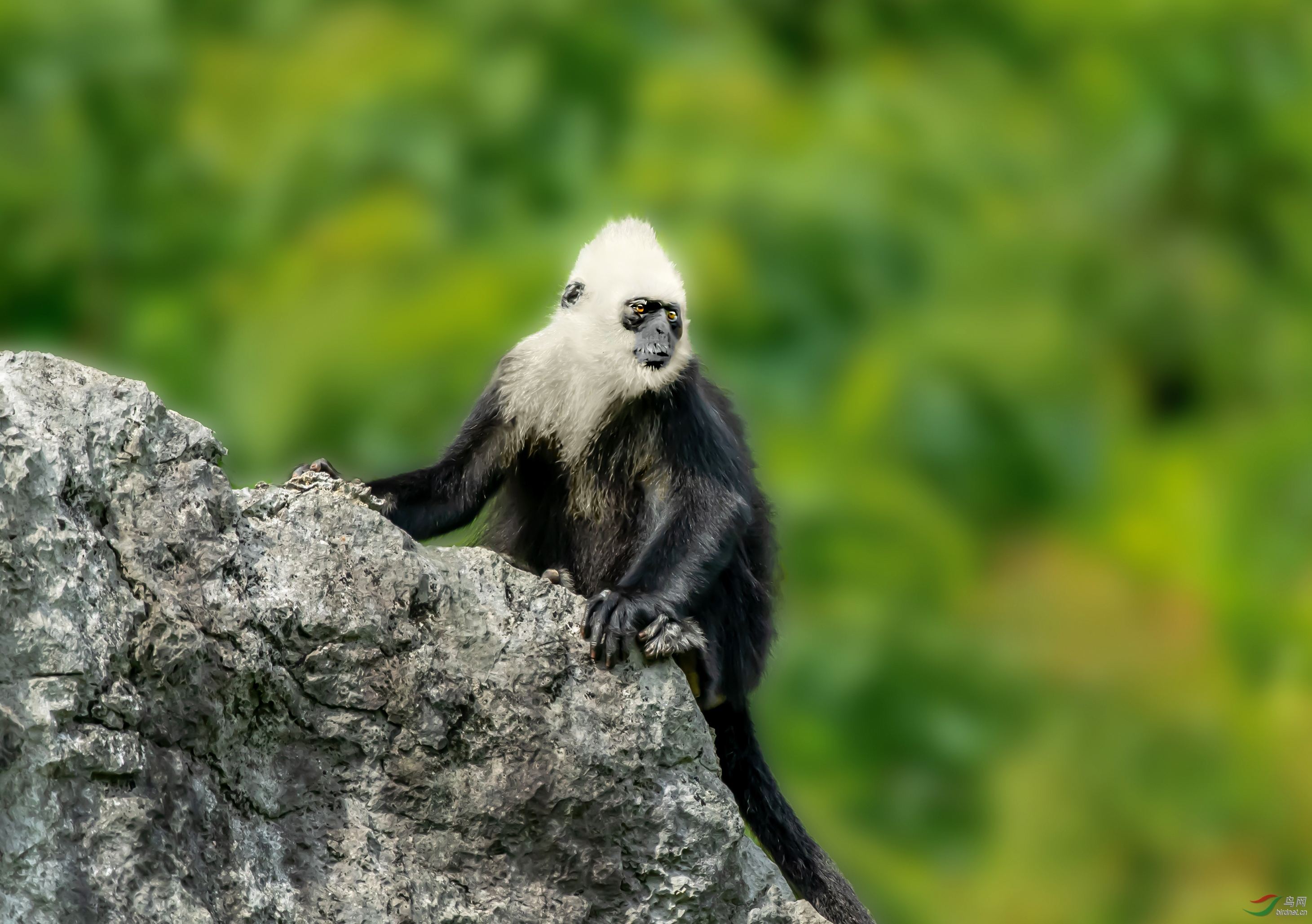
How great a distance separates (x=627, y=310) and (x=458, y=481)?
83cm

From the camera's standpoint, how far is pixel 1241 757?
15836 mm

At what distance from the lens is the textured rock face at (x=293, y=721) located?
3471 mm

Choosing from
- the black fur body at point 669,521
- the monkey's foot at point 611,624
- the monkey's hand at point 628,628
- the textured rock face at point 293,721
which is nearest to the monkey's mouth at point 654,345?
the black fur body at point 669,521

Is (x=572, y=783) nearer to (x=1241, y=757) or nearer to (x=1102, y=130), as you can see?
(x=1241, y=757)

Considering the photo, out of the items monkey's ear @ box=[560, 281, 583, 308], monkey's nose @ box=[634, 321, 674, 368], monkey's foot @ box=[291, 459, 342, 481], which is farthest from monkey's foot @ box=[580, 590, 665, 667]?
monkey's ear @ box=[560, 281, 583, 308]

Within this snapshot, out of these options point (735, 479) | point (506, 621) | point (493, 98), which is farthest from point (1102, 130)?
point (506, 621)

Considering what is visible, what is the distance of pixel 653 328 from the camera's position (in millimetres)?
5551

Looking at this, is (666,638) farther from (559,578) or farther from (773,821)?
(773,821)

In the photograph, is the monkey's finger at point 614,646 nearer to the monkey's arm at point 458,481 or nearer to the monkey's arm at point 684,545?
the monkey's arm at point 684,545

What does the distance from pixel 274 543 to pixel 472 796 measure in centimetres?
79

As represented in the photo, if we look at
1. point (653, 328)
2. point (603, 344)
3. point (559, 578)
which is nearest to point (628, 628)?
point (559, 578)

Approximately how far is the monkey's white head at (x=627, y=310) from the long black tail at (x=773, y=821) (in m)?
1.17

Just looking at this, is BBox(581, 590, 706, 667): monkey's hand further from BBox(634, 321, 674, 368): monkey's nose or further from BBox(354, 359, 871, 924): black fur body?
BBox(634, 321, 674, 368): monkey's nose

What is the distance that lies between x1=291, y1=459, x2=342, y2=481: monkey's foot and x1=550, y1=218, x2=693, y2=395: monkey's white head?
3.99ft
